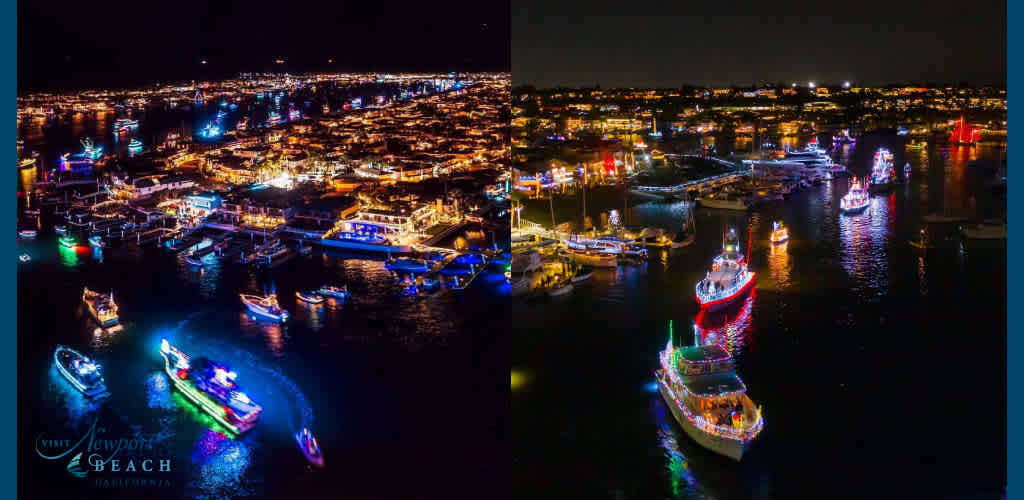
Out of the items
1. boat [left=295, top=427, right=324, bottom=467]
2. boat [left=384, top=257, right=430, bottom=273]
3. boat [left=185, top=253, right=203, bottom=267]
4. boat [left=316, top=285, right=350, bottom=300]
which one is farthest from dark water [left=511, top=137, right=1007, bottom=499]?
boat [left=185, top=253, right=203, bottom=267]

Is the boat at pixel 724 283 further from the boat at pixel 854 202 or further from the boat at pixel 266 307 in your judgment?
the boat at pixel 854 202

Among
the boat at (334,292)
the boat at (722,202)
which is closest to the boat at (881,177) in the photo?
the boat at (722,202)

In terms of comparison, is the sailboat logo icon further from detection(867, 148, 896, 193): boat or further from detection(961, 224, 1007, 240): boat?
detection(867, 148, 896, 193): boat

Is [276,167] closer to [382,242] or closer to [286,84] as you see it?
[382,242]

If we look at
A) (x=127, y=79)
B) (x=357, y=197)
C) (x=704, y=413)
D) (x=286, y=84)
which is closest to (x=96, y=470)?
(x=704, y=413)

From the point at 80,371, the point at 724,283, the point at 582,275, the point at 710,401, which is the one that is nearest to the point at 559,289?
the point at 582,275

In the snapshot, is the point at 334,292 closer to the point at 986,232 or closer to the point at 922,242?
the point at 922,242
